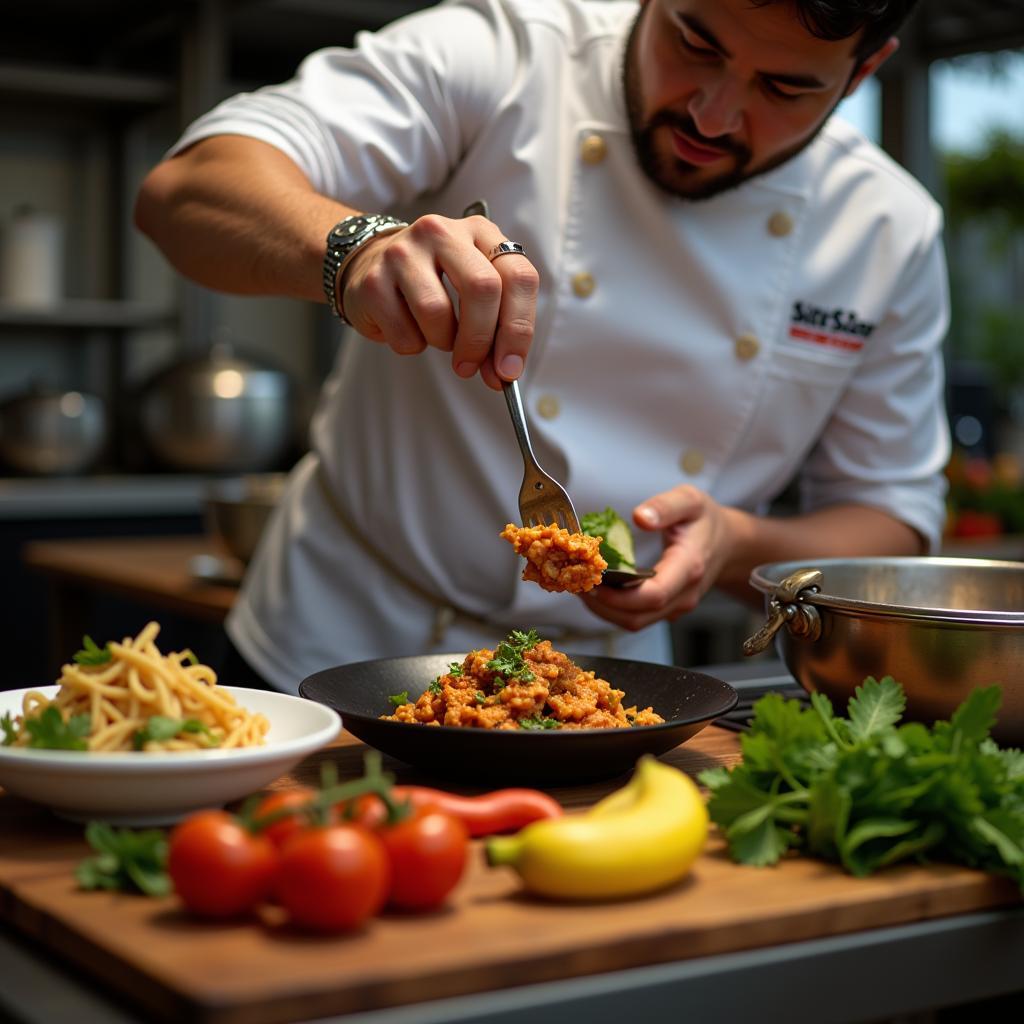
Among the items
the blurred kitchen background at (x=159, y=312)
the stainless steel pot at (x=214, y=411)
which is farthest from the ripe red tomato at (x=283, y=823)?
the stainless steel pot at (x=214, y=411)

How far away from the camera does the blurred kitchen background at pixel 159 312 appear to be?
12.2 feet

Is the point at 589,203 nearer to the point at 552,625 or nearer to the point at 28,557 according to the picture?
the point at 552,625

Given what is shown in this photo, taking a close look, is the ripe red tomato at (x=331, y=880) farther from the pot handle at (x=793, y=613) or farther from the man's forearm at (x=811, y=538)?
the man's forearm at (x=811, y=538)

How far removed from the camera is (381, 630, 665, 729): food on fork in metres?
1.11

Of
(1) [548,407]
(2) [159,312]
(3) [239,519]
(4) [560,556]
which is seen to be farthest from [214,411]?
(4) [560,556]

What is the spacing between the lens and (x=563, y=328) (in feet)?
5.71

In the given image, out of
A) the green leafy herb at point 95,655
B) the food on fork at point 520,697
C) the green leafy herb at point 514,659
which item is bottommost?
the food on fork at point 520,697

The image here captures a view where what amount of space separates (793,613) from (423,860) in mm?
539

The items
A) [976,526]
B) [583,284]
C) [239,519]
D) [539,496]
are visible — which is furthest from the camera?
[976,526]

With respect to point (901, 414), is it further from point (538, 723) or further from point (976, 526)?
point (976, 526)

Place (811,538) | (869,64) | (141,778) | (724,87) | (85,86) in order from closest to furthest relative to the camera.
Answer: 1. (141,778)
2. (724,87)
3. (869,64)
4. (811,538)
5. (85,86)

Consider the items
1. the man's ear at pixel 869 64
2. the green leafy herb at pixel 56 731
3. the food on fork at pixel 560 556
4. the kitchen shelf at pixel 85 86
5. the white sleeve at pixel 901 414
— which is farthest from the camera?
the kitchen shelf at pixel 85 86

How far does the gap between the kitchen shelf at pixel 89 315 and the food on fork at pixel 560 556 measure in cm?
329

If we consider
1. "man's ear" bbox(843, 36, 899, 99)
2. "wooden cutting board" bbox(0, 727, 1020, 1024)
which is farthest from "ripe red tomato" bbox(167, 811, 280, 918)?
"man's ear" bbox(843, 36, 899, 99)
